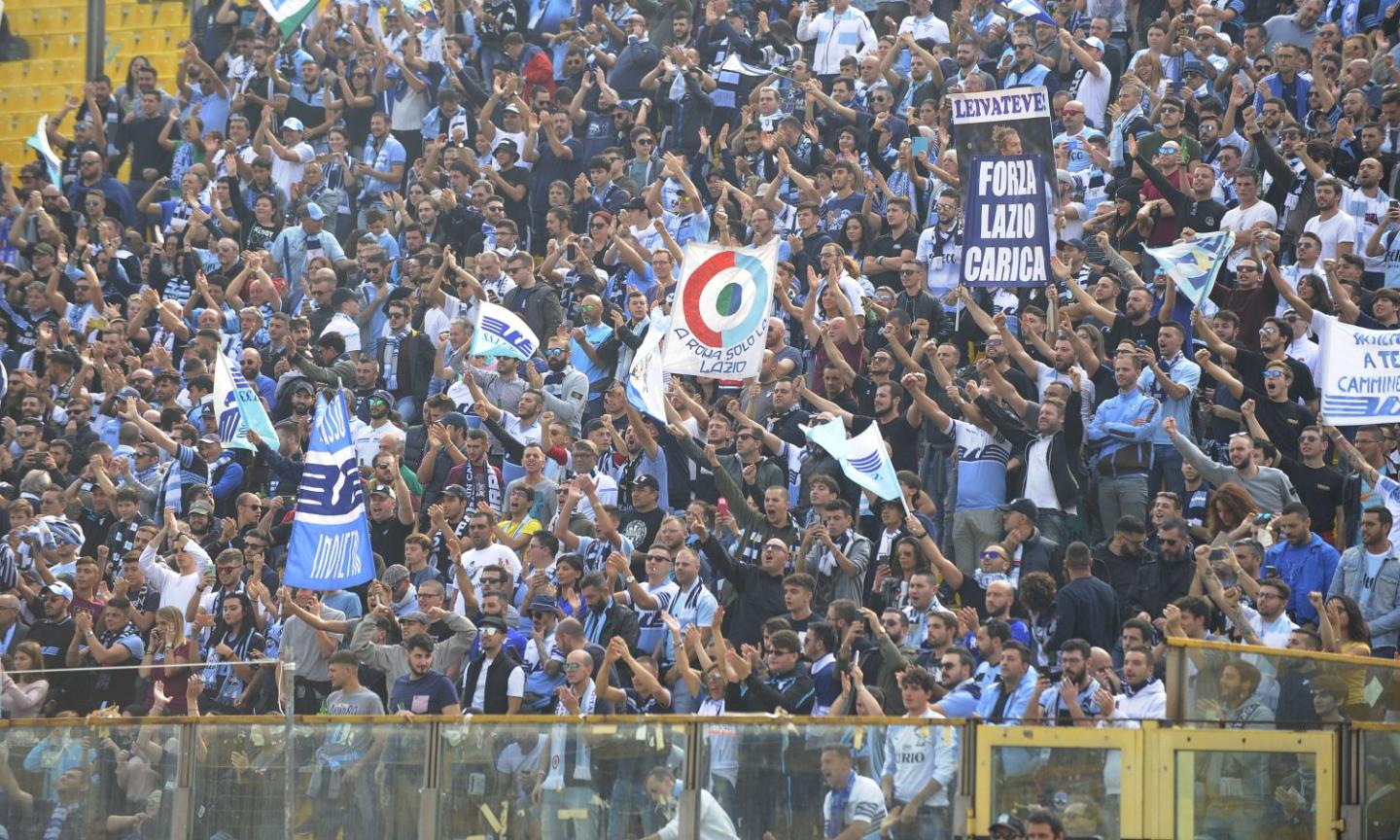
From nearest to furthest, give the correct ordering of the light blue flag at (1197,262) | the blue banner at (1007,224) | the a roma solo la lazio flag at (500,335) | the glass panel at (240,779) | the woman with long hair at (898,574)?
the glass panel at (240,779)
the woman with long hair at (898,574)
the light blue flag at (1197,262)
the blue banner at (1007,224)
the a roma solo la lazio flag at (500,335)

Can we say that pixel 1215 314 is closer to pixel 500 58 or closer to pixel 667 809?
pixel 667 809

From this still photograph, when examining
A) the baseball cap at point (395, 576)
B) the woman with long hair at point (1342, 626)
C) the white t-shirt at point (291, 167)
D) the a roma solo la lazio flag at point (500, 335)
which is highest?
the white t-shirt at point (291, 167)

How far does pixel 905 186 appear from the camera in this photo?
1905 centimetres

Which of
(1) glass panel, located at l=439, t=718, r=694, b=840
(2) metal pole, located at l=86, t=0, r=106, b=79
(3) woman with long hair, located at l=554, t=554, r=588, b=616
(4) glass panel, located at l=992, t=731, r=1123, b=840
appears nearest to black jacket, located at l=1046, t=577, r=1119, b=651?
(1) glass panel, located at l=439, t=718, r=694, b=840

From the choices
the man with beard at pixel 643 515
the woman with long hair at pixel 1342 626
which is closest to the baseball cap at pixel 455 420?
the man with beard at pixel 643 515

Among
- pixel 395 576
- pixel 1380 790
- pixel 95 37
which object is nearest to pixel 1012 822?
pixel 1380 790

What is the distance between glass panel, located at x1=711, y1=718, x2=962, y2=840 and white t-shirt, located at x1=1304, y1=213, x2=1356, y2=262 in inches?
276

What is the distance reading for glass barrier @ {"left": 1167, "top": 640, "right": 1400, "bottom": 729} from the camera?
9820 millimetres

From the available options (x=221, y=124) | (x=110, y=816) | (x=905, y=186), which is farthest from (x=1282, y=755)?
(x=221, y=124)

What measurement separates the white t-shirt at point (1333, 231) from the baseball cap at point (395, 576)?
21.1 feet

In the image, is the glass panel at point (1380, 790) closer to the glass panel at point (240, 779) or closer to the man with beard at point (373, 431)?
the glass panel at point (240, 779)

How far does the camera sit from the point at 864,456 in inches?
583

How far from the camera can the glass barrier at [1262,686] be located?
9.82 m

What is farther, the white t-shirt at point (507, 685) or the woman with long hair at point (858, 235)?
the woman with long hair at point (858, 235)
